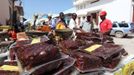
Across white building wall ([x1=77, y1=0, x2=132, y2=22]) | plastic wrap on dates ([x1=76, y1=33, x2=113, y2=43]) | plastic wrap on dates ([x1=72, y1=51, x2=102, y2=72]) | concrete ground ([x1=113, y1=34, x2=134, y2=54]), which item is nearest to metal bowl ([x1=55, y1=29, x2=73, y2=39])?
plastic wrap on dates ([x1=76, y1=33, x2=113, y2=43])

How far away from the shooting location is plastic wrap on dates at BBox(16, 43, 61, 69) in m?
2.10

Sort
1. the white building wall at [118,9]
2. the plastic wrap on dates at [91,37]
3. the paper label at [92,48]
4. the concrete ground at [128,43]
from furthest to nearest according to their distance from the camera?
the white building wall at [118,9] → the concrete ground at [128,43] → the plastic wrap on dates at [91,37] → the paper label at [92,48]

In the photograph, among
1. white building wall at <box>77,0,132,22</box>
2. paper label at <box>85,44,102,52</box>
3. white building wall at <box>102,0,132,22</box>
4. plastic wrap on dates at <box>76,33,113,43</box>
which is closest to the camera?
paper label at <box>85,44,102,52</box>

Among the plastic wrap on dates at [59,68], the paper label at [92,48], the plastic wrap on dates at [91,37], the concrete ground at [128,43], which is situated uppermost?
the plastic wrap on dates at [91,37]

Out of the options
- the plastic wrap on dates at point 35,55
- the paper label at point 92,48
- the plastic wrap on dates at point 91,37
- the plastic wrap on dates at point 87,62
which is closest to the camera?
the plastic wrap on dates at point 35,55

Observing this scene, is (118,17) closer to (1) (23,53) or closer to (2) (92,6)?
(2) (92,6)

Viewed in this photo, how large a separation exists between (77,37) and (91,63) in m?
0.90

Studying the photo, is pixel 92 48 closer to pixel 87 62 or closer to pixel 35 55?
pixel 87 62

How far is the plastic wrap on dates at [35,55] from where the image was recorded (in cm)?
210

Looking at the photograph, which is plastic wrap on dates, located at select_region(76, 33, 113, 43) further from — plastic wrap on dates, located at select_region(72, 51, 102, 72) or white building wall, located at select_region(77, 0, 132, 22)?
white building wall, located at select_region(77, 0, 132, 22)

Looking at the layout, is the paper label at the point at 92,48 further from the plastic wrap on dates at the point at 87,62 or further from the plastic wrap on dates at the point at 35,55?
the plastic wrap on dates at the point at 35,55

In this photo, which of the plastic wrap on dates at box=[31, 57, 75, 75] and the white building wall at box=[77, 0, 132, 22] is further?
the white building wall at box=[77, 0, 132, 22]

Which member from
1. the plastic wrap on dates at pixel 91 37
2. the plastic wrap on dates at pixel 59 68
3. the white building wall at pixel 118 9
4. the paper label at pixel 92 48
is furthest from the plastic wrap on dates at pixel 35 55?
the white building wall at pixel 118 9

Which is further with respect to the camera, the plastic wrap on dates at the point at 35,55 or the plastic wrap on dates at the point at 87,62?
the plastic wrap on dates at the point at 87,62
